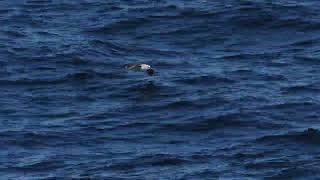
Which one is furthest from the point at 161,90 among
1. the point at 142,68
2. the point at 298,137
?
the point at 298,137

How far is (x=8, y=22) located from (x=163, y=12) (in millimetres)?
4159

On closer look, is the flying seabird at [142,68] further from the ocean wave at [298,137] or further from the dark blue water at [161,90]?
the ocean wave at [298,137]

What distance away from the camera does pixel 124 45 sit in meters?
32.1

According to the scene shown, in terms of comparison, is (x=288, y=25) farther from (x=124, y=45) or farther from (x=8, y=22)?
(x=8, y=22)

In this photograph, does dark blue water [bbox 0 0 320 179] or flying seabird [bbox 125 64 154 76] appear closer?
dark blue water [bbox 0 0 320 179]

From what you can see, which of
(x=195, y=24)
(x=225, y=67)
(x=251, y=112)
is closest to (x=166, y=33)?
(x=195, y=24)

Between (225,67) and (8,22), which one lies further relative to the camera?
(8,22)

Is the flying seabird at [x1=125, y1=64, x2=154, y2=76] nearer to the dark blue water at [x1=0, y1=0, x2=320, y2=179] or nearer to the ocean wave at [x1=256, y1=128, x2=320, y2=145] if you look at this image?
the dark blue water at [x1=0, y1=0, x2=320, y2=179]

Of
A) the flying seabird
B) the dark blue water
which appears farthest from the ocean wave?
the flying seabird

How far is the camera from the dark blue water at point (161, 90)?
76.7 feet

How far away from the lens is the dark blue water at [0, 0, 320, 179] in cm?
2339

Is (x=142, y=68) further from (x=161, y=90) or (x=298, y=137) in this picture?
(x=298, y=137)

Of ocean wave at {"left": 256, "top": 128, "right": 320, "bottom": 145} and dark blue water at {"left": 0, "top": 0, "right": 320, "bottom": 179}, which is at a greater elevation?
ocean wave at {"left": 256, "top": 128, "right": 320, "bottom": 145}

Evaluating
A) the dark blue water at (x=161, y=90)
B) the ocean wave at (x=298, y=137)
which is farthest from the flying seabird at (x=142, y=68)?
the ocean wave at (x=298, y=137)
